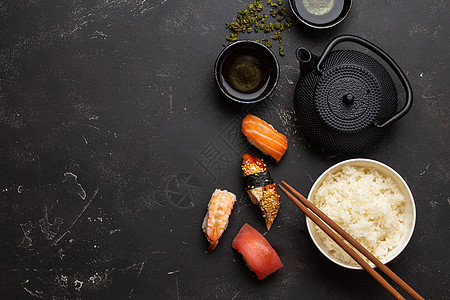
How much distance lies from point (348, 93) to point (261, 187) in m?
0.70

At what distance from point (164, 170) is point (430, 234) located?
1.60 meters

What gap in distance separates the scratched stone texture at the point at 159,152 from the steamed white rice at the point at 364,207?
0.64 feet

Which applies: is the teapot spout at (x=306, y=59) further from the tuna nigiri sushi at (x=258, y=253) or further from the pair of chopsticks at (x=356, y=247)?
the tuna nigiri sushi at (x=258, y=253)

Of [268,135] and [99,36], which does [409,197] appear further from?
[99,36]

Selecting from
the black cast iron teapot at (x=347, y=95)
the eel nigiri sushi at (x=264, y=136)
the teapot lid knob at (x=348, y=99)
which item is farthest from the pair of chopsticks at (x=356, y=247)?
the teapot lid knob at (x=348, y=99)

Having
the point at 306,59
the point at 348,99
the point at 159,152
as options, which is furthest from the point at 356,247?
the point at 159,152

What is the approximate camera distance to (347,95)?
2221 millimetres

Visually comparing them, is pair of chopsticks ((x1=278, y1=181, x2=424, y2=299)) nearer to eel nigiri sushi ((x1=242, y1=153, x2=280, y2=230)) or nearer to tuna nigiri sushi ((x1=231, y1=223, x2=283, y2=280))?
eel nigiri sushi ((x1=242, y1=153, x2=280, y2=230))

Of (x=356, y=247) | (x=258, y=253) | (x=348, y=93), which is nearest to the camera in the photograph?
(x=356, y=247)

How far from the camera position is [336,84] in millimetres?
2289

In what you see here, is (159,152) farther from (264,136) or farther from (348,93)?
(348,93)

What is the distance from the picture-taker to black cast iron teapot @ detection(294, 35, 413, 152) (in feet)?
7.47

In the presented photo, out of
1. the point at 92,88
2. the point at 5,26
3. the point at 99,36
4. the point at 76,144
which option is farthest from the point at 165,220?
the point at 5,26

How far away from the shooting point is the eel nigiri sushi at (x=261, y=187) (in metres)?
2.46
